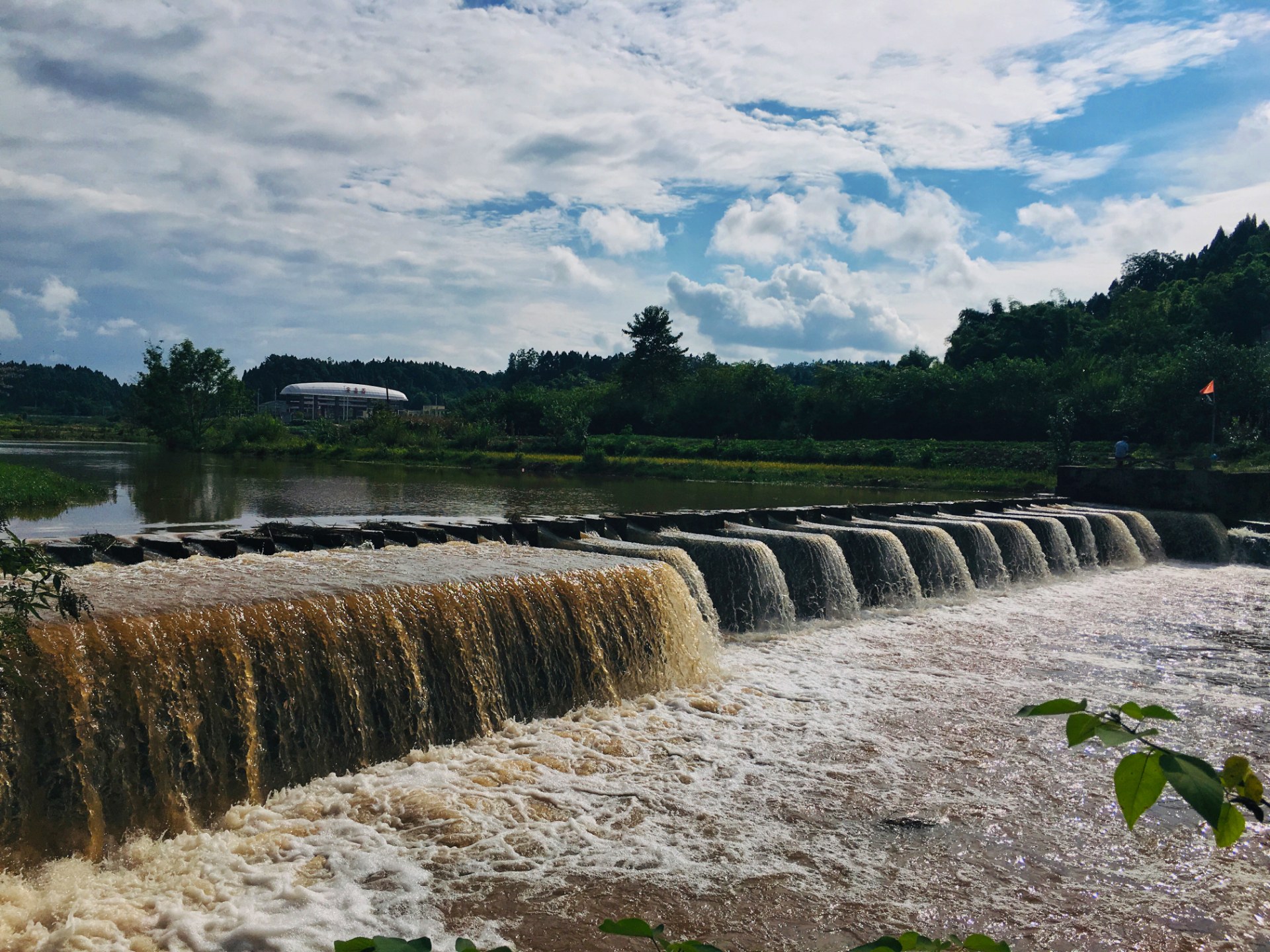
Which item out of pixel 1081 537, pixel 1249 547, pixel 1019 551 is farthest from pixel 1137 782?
pixel 1249 547

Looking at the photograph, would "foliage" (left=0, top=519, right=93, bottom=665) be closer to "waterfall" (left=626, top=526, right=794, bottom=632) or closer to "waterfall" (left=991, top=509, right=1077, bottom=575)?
"waterfall" (left=626, top=526, right=794, bottom=632)

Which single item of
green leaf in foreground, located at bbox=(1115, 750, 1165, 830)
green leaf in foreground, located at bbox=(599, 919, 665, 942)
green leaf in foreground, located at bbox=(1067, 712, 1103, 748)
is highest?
green leaf in foreground, located at bbox=(1067, 712, 1103, 748)

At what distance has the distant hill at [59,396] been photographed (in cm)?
10581

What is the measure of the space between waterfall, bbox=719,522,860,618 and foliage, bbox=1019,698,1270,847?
34.7ft

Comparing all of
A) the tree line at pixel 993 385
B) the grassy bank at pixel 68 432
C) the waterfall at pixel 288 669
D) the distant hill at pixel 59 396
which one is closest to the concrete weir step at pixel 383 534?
the waterfall at pixel 288 669

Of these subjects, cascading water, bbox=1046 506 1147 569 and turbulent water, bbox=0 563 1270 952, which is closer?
turbulent water, bbox=0 563 1270 952

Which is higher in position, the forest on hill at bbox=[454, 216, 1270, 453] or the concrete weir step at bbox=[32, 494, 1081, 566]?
the forest on hill at bbox=[454, 216, 1270, 453]

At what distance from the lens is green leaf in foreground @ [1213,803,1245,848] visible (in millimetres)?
1020

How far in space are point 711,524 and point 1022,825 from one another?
751 centimetres

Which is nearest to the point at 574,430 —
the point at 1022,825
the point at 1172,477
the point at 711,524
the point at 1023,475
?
the point at 1023,475

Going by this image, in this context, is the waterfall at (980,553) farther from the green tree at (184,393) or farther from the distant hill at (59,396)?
the distant hill at (59,396)

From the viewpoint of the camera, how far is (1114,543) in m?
17.3

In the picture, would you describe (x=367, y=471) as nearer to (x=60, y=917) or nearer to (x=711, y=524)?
(x=711, y=524)

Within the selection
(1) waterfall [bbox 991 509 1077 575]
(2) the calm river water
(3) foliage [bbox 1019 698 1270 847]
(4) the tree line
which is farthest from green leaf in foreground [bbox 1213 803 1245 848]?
(4) the tree line
